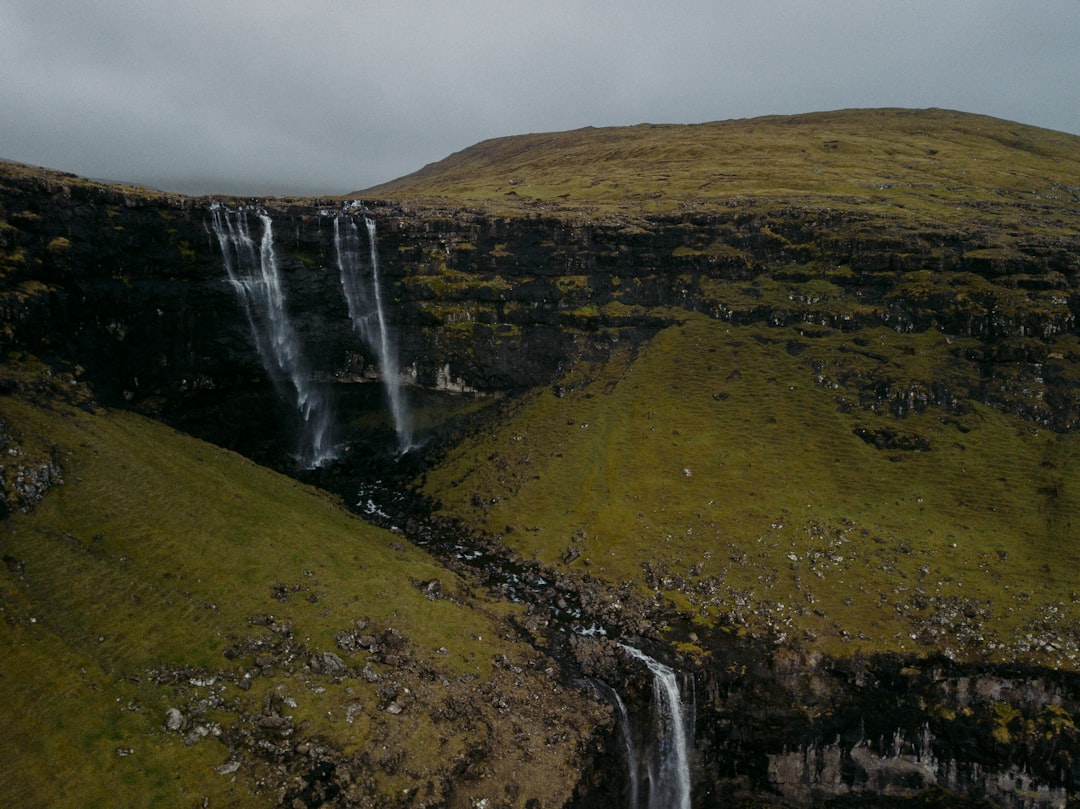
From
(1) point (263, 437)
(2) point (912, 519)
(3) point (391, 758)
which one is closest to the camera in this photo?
(3) point (391, 758)

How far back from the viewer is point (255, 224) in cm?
5584

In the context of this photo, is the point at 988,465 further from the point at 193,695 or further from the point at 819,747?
the point at 193,695

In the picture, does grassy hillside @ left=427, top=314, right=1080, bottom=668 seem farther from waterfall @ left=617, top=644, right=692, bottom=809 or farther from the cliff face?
waterfall @ left=617, top=644, right=692, bottom=809

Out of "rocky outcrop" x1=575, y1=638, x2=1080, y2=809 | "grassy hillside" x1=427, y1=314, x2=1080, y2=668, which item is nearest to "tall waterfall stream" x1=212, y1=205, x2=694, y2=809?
"rocky outcrop" x1=575, y1=638, x2=1080, y2=809

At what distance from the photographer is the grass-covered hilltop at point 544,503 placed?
29547mm

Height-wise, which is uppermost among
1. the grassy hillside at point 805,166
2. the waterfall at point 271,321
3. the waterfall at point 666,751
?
the grassy hillside at point 805,166

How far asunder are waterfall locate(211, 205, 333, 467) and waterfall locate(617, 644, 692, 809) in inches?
1451

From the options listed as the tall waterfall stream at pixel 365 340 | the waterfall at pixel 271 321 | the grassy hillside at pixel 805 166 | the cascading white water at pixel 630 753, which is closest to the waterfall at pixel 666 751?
the cascading white water at pixel 630 753

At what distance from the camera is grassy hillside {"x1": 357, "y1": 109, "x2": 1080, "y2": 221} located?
262 feet

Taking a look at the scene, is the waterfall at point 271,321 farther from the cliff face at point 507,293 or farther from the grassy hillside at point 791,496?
the grassy hillside at point 791,496

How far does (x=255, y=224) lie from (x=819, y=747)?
5612 centimetres

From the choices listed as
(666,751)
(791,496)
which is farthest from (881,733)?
(791,496)

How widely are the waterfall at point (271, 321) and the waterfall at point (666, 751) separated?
3685 cm

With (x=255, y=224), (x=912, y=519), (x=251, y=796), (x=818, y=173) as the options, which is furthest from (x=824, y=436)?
(x=818, y=173)
